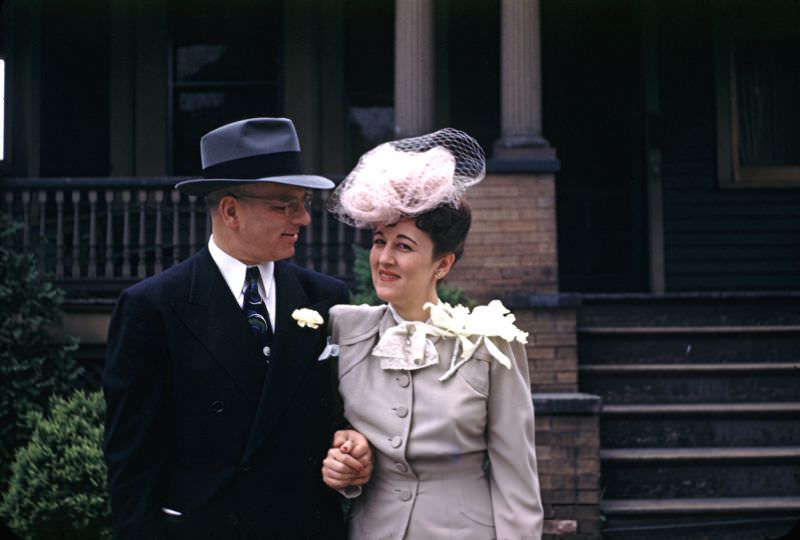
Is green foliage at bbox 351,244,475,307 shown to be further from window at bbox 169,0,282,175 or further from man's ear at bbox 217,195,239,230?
window at bbox 169,0,282,175

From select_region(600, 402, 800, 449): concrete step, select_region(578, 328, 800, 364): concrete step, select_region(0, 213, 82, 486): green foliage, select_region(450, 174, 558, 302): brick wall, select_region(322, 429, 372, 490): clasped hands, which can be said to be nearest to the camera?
select_region(322, 429, 372, 490): clasped hands

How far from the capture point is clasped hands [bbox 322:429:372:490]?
255 centimetres

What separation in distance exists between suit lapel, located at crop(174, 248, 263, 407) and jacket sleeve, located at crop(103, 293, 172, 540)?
0.37 ft

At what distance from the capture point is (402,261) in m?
2.66

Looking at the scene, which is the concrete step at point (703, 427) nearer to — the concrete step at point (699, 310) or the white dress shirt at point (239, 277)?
the concrete step at point (699, 310)

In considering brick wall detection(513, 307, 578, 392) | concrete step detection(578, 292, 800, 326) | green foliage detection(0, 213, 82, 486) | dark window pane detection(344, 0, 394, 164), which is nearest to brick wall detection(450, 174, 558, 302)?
concrete step detection(578, 292, 800, 326)

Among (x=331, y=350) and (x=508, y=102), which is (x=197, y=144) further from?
(x=331, y=350)

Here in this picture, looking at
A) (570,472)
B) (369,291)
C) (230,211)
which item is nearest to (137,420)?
(230,211)

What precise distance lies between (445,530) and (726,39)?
8.76 meters

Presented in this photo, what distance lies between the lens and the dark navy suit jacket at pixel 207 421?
2570 mm

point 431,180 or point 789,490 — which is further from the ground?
point 431,180

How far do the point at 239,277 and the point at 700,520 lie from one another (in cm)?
470

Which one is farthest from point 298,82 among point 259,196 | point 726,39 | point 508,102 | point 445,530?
point 445,530

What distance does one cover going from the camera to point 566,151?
10.4 meters
